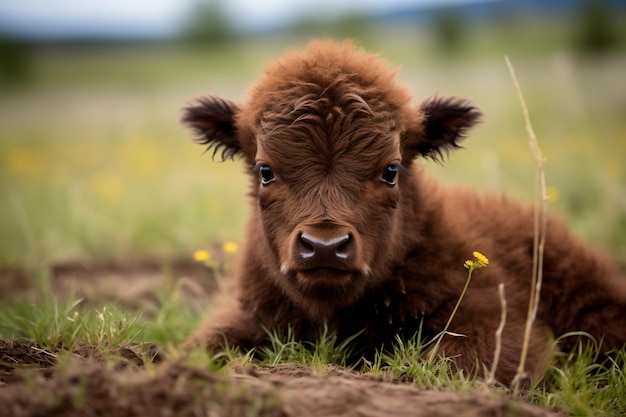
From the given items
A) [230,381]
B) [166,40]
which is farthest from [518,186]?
[166,40]

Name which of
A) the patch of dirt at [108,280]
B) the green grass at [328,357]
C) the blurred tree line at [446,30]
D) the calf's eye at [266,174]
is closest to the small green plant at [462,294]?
the green grass at [328,357]

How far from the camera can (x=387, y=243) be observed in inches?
182

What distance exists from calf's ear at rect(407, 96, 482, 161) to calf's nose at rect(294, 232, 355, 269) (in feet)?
4.43

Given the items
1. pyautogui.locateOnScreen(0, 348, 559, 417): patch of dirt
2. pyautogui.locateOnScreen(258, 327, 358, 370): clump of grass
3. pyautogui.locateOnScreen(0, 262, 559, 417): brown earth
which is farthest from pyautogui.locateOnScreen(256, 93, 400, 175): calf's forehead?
pyautogui.locateOnScreen(0, 348, 559, 417): patch of dirt

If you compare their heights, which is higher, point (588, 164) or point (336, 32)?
point (336, 32)

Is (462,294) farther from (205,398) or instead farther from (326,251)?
(205,398)

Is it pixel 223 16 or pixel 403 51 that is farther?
pixel 223 16

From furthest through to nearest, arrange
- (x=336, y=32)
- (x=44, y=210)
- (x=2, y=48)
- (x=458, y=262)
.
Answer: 1. (x=336, y=32)
2. (x=2, y=48)
3. (x=44, y=210)
4. (x=458, y=262)

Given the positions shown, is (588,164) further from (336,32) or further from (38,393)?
(336,32)

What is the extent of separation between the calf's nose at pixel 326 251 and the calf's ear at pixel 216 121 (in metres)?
1.47

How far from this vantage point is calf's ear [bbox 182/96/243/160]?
520cm

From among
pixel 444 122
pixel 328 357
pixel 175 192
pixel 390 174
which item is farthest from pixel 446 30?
pixel 328 357

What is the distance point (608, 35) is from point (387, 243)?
Result: 54.0 m

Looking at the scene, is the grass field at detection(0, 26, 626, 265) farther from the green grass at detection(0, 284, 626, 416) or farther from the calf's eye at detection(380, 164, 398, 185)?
the green grass at detection(0, 284, 626, 416)
